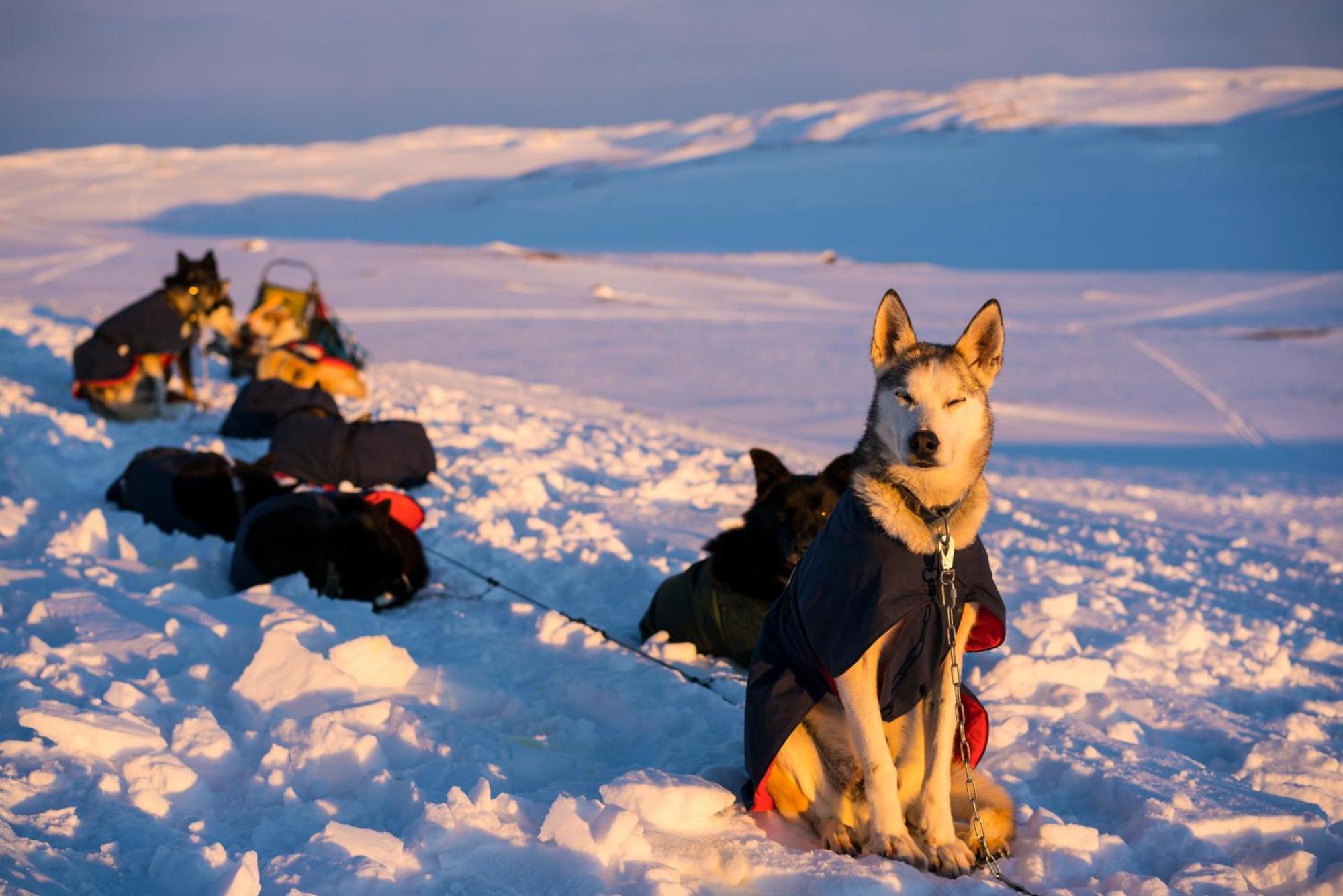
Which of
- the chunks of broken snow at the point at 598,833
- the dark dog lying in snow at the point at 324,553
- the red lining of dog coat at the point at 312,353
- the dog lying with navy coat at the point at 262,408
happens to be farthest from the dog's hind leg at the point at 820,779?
the red lining of dog coat at the point at 312,353

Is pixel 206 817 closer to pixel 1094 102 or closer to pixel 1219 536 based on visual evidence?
pixel 1219 536

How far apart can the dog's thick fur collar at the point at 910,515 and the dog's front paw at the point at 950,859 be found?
82cm

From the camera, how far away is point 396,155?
334 feet

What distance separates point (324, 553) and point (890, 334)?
321 centimetres

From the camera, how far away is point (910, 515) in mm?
2871

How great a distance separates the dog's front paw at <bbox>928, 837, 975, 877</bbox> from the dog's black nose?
Answer: 1082mm

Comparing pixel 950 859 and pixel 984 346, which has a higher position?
pixel 984 346

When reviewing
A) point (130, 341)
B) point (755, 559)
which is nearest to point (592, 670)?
point (755, 559)

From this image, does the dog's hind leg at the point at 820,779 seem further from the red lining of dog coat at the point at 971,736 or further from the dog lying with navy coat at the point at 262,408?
the dog lying with navy coat at the point at 262,408

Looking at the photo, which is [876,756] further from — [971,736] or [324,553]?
[324,553]

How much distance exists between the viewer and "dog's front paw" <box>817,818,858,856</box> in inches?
115

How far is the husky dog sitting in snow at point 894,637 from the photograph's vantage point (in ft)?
9.22

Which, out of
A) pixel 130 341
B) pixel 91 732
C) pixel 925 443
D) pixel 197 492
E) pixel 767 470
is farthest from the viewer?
pixel 130 341

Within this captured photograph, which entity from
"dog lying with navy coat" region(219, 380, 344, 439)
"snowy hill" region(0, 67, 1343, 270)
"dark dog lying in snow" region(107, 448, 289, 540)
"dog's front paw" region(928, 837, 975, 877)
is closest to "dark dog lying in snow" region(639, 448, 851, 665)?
"dog's front paw" region(928, 837, 975, 877)
